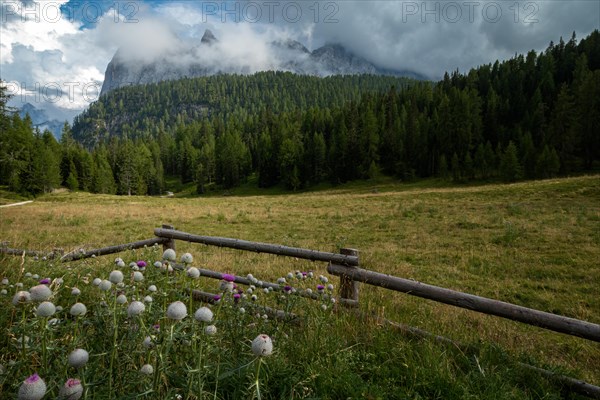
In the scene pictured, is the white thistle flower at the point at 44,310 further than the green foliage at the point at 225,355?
No

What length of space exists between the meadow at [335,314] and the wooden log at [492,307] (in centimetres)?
43

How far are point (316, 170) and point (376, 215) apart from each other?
53.8 meters

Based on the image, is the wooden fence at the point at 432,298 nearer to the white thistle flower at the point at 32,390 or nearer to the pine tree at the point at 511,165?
the white thistle flower at the point at 32,390

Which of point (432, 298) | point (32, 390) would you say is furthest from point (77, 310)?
point (432, 298)

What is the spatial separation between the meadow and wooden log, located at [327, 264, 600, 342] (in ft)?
1.42

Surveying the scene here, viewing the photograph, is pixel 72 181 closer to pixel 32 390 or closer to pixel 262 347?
pixel 32 390

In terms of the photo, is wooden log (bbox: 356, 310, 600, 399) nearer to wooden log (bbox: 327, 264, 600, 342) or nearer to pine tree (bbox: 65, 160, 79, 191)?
wooden log (bbox: 327, 264, 600, 342)

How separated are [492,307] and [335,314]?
1.86 m

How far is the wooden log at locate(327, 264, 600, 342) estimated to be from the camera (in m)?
3.42

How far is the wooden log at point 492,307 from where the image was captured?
342cm


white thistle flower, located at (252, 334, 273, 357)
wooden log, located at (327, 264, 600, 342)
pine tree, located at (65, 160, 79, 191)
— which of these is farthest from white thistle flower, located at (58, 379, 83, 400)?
pine tree, located at (65, 160, 79, 191)

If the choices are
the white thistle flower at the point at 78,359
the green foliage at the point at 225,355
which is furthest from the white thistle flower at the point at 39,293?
the white thistle flower at the point at 78,359

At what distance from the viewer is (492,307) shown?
3918 millimetres

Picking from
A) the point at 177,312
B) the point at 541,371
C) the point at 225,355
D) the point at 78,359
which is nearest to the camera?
the point at 78,359
